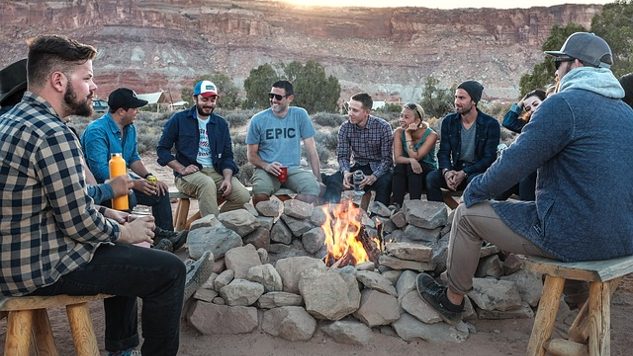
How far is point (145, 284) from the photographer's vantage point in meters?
2.61

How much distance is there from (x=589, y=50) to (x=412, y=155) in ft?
9.40

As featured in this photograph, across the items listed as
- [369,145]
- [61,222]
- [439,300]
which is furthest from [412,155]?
[61,222]

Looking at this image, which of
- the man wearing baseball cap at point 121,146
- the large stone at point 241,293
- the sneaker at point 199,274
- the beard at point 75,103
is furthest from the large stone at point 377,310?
the beard at point 75,103

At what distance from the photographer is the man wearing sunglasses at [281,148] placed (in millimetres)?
5871

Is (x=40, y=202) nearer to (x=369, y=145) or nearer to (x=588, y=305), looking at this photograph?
(x=588, y=305)

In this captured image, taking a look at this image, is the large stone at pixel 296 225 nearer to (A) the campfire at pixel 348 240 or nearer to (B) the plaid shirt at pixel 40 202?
(A) the campfire at pixel 348 240

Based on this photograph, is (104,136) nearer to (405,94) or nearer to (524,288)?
(524,288)

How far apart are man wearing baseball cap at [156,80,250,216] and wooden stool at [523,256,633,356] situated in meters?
3.36

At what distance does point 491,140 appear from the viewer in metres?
5.41

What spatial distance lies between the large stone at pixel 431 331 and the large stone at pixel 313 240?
114 cm

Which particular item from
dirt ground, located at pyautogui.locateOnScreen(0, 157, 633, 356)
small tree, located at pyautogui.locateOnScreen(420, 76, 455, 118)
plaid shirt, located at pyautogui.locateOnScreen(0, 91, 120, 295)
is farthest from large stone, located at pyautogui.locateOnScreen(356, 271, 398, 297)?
small tree, located at pyautogui.locateOnScreen(420, 76, 455, 118)

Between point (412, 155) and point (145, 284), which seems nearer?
point (145, 284)

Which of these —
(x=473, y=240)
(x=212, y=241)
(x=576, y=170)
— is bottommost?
(x=212, y=241)

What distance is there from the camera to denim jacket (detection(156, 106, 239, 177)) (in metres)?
5.62
